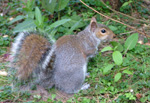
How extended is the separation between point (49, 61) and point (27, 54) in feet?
0.79

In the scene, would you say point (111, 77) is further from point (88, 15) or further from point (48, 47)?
point (88, 15)

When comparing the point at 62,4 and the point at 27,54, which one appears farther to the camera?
the point at 62,4

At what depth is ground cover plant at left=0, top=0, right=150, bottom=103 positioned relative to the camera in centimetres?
246

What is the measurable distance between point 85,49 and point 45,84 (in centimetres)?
68

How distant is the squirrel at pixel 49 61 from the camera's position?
236cm

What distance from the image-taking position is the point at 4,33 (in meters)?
3.63

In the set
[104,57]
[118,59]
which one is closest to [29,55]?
[118,59]

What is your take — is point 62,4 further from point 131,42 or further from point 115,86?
point 115,86

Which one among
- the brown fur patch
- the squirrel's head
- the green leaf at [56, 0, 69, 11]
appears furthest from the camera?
the green leaf at [56, 0, 69, 11]

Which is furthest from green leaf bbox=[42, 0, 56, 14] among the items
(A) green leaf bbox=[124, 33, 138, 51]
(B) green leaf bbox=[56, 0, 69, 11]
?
(A) green leaf bbox=[124, 33, 138, 51]

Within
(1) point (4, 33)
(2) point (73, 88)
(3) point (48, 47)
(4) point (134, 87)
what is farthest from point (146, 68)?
(1) point (4, 33)

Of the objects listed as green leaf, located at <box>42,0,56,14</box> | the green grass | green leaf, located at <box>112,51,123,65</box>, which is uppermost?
green leaf, located at <box>42,0,56,14</box>

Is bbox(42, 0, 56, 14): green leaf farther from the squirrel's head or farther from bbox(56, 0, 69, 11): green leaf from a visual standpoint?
the squirrel's head

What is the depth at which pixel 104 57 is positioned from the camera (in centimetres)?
313
